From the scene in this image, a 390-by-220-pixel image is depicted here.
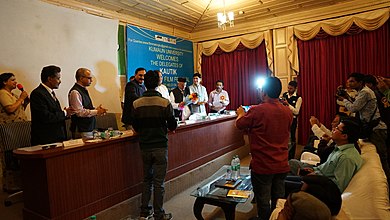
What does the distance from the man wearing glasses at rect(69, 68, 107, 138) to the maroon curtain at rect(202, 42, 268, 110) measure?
14.0ft

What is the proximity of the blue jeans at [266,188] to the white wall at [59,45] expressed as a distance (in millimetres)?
3415

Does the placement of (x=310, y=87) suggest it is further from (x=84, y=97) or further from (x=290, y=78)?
(x=84, y=97)

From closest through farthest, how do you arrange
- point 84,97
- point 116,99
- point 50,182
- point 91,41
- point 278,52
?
1. point 50,182
2. point 84,97
3. point 91,41
4. point 116,99
5. point 278,52

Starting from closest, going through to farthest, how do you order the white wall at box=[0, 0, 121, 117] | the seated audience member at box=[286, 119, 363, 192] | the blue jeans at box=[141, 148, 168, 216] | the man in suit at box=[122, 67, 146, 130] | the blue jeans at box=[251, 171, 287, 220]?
the seated audience member at box=[286, 119, 363, 192] → the blue jeans at box=[251, 171, 287, 220] → the blue jeans at box=[141, 148, 168, 216] → the man in suit at box=[122, 67, 146, 130] → the white wall at box=[0, 0, 121, 117]

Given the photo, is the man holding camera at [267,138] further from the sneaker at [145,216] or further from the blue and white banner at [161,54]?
the blue and white banner at [161,54]

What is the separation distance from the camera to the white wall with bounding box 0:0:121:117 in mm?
3416

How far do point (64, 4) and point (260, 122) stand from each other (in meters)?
3.94

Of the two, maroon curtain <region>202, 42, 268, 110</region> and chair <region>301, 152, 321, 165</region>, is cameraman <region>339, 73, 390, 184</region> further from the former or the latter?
maroon curtain <region>202, 42, 268, 110</region>

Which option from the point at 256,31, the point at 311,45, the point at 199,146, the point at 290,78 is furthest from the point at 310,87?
the point at 199,146

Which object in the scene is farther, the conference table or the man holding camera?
the conference table

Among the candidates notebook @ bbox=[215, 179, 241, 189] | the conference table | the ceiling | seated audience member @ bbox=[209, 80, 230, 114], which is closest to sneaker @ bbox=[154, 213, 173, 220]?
the conference table

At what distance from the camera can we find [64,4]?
4.10 meters

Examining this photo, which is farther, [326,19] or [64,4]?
[326,19]

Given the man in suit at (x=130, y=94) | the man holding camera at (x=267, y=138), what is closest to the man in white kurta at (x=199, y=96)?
the man in suit at (x=130, y=94)
